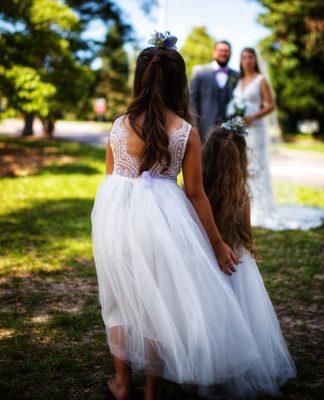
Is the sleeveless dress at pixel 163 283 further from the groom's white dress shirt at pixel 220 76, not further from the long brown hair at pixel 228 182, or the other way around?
the groom's white dress shirt at pixel 220 76

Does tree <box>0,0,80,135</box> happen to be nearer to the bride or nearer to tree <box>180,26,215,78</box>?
the bride

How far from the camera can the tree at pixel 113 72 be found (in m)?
17.9

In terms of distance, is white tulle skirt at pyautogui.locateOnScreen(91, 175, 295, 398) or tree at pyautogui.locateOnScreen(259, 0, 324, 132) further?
tree at pyautogui.locateOnScreen(259, 0, 324, 132)

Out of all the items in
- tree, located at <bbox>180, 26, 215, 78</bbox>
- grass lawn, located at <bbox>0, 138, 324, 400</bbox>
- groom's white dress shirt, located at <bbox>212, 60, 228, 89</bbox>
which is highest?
tree, located at <bbox>180, 26, 215, 78</bbox>

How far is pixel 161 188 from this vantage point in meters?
2.25

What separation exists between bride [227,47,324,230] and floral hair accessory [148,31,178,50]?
3740 millimetres

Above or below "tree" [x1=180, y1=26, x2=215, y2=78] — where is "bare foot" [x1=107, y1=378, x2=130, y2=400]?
below

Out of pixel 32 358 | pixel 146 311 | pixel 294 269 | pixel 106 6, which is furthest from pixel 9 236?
pixel 106 6

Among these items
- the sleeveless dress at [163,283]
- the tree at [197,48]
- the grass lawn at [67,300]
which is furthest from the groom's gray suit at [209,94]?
the tree at [197,48]

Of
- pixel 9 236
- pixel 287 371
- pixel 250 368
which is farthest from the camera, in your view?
pixel 9 236

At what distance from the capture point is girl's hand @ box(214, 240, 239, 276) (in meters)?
2.40

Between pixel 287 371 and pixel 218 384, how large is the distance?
43 cm

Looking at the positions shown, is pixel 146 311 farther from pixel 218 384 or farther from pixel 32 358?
pixel 32 358

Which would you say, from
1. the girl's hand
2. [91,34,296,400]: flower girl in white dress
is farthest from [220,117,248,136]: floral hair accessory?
the girl's hand
